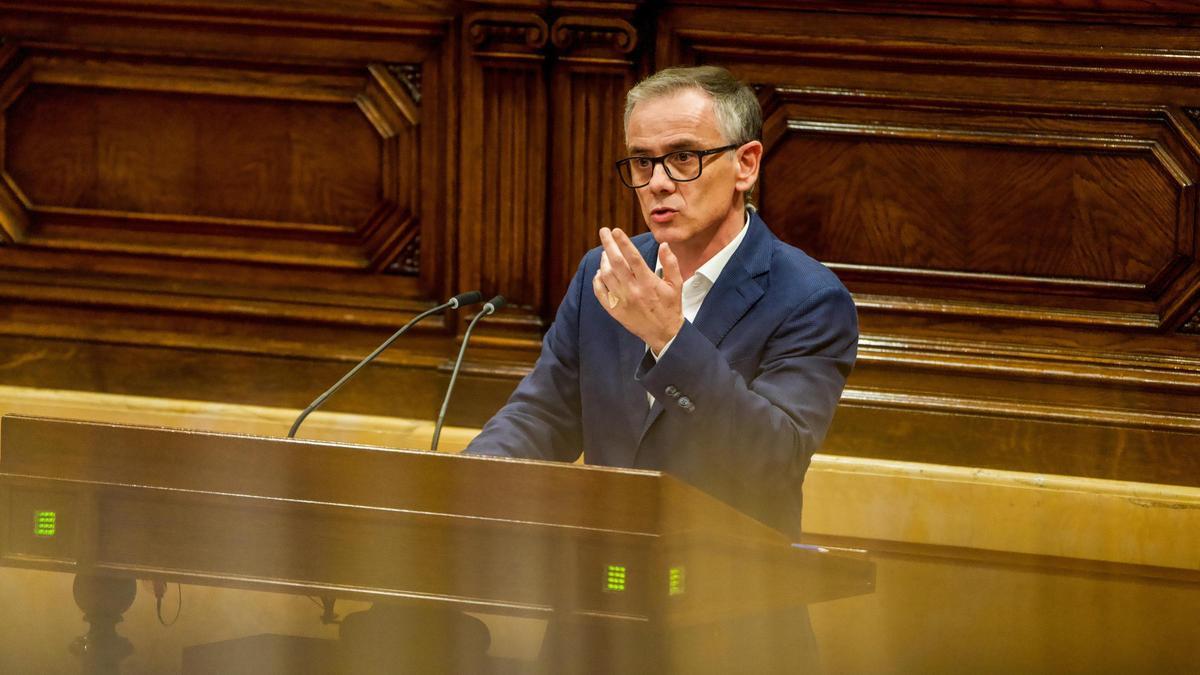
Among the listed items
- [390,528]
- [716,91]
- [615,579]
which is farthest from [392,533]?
[716,91]

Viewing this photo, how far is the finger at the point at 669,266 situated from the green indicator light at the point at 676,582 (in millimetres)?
451

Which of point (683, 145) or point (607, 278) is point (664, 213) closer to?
point (683, 145)

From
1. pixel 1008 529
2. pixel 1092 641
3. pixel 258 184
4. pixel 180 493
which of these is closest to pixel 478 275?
pixel 258 184

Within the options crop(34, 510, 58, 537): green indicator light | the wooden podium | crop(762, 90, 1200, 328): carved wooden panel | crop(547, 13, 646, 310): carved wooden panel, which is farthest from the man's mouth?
crop(762, 90, 1200, 328): carved wooden panel

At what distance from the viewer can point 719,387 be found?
185 cm

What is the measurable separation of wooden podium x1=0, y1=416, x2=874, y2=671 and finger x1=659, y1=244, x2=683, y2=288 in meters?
0.36

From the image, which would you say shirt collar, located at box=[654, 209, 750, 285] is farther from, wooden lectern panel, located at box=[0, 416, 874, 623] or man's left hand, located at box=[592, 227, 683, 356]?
wooden lectern panel, located at box=[0, 416, 874, 623]

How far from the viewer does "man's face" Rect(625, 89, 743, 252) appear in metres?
2.19

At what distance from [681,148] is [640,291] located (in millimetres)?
470

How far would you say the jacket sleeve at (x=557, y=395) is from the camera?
2275 millimetres

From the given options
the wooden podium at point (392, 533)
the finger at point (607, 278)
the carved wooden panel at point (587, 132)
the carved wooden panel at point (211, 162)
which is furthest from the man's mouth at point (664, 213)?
the carved wooden panel at point (211, 162)

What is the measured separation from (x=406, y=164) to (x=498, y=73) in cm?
38

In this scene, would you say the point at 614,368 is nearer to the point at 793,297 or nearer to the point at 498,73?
the point at 793,297

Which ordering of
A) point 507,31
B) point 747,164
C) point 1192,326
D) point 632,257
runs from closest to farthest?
point 632,257 < point 747,164 < point 1192,326 < point 507,31
